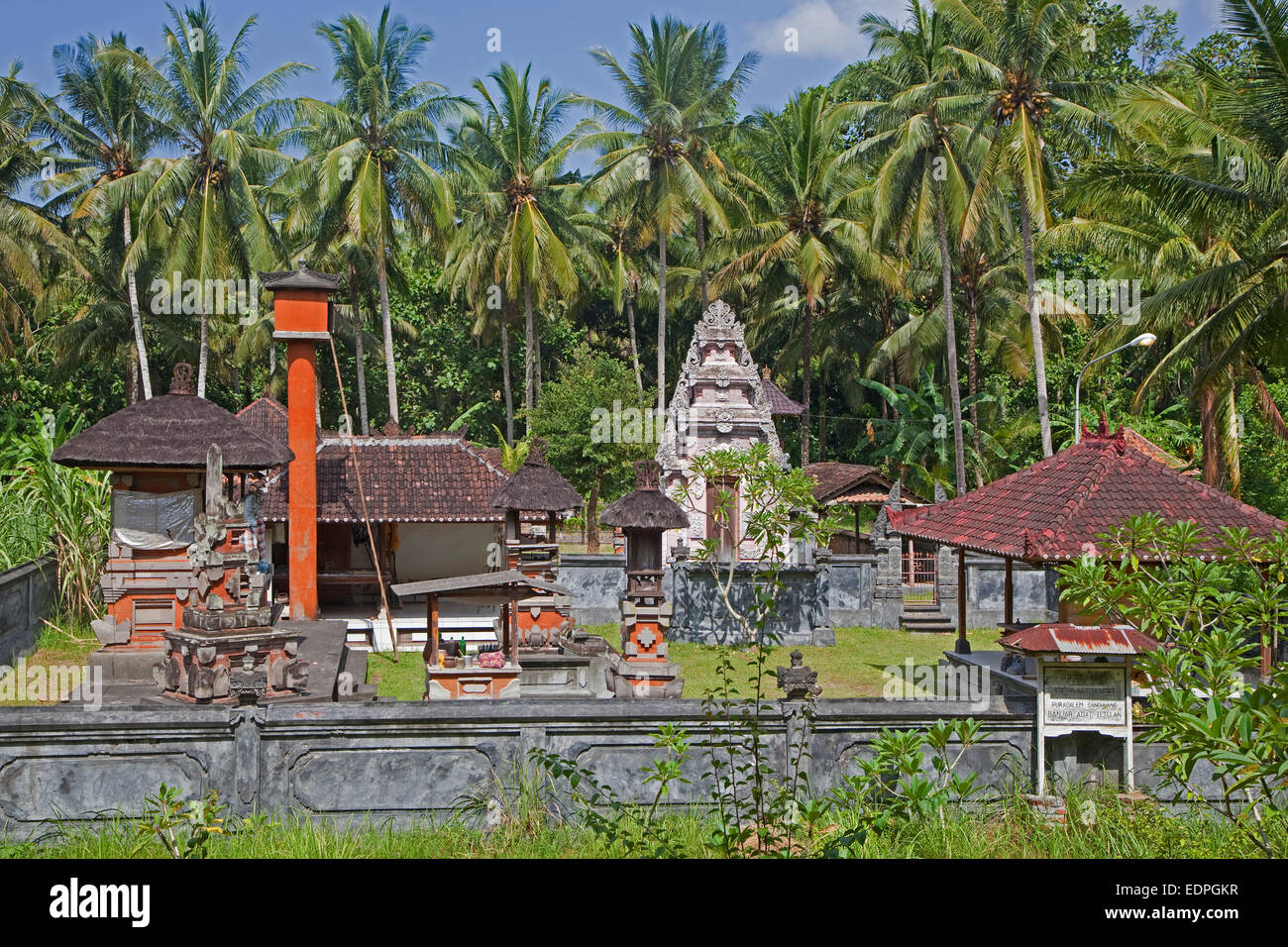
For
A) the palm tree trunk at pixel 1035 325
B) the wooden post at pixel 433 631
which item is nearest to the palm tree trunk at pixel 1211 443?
the palm tree trunk at pixel 1035 325

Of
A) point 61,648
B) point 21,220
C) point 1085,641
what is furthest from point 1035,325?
point 21,220

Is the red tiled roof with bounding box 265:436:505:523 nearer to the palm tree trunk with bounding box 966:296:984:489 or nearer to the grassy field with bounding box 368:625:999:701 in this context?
the grassy field with bounding box 368:625:999:701

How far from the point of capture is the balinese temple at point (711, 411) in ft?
87.7

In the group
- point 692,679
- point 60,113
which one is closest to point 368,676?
point 692,679

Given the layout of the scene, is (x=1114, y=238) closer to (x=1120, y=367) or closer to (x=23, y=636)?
(x=1120, y=367)

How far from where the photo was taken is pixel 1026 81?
25062mm

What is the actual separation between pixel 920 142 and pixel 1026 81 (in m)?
2.98

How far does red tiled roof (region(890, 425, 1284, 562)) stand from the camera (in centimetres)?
1312

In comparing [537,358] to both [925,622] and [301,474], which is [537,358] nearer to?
[925,622]

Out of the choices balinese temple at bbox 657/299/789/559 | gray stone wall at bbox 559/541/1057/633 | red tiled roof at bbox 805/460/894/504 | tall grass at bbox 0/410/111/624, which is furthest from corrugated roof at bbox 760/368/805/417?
tall grass at bbox 0/410/111/624

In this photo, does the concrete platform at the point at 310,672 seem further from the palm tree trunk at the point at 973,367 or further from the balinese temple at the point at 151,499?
the palm tree trunk at the point at 973,367

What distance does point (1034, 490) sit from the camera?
14750mm

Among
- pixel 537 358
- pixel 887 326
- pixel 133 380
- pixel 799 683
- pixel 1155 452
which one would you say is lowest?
pixel 799 683

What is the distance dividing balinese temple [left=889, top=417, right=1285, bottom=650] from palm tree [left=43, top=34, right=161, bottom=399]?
24.3 m
